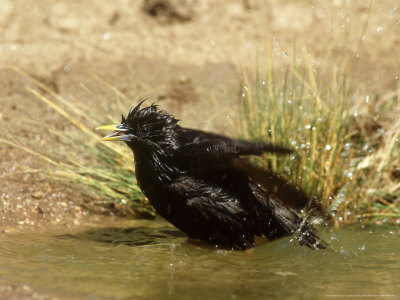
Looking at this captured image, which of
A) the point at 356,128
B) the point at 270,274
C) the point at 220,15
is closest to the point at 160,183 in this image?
the point at 270,274

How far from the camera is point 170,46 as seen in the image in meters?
8.45

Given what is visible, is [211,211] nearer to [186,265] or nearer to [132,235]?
[186,265]

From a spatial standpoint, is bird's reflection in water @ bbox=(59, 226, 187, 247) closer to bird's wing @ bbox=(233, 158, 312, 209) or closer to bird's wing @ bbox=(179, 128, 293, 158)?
bird's wing @ bbox=(179, 128, 293, 158)

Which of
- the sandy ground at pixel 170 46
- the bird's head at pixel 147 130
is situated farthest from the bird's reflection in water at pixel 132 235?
the sandy ground at pixel 170 46

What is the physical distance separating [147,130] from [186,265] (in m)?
1.12

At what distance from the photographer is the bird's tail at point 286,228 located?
4918mm

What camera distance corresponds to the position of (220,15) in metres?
8.96

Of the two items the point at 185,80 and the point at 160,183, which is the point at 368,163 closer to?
the point at 160,183

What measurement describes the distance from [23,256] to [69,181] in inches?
60.2

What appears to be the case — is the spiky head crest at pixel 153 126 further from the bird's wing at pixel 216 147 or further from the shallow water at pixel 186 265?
the shallow water at pixel 186 265

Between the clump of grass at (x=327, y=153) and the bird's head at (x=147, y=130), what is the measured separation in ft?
2.99

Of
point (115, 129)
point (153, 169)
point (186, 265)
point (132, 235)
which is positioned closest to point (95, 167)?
point (132, 235)

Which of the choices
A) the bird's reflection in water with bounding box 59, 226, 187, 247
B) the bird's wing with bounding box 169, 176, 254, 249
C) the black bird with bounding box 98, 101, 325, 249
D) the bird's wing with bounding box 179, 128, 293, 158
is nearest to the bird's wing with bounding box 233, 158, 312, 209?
the black bird with bounding box 98, 101, 325, 249

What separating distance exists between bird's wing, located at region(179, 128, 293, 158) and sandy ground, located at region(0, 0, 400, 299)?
1.69 meters
